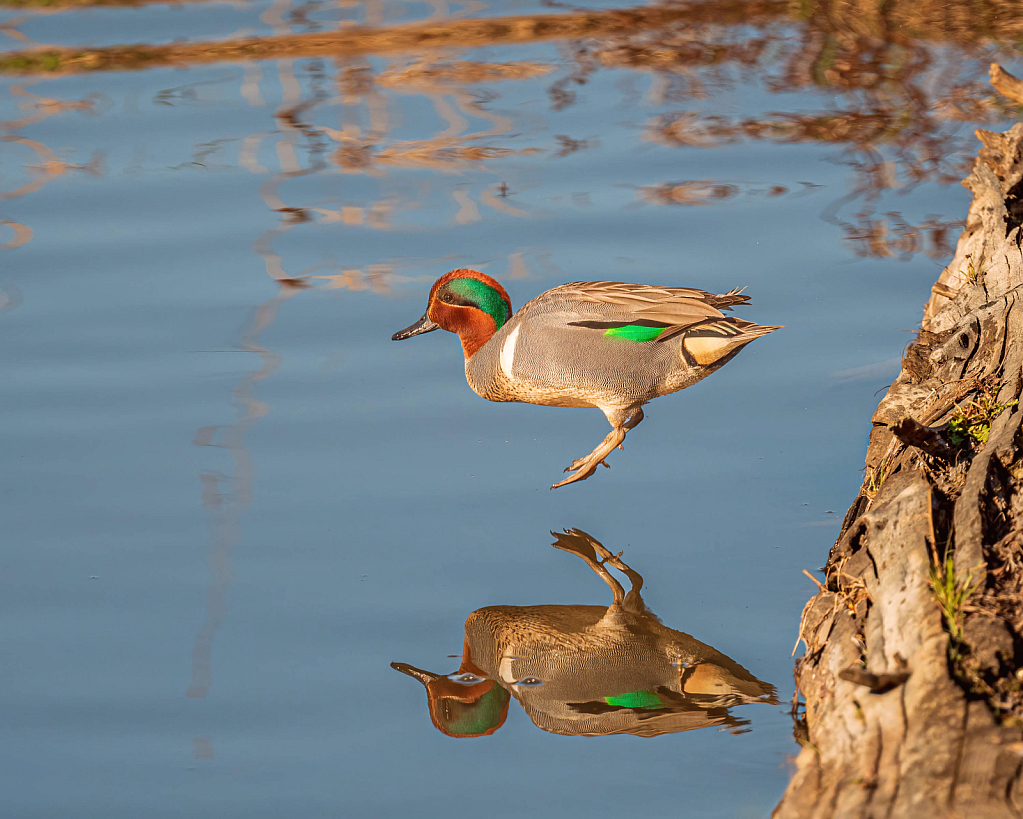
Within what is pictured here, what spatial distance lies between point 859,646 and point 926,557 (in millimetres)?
258

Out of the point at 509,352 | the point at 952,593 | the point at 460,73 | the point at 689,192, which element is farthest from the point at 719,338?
the point at 460,73

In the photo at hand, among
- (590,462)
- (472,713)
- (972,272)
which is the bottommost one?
(472,713)

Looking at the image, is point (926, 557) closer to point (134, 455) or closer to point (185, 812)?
point (185, 812)

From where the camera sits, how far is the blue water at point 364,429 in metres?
3.12

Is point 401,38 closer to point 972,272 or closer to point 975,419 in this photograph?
point 972,272

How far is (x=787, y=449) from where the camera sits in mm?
4461

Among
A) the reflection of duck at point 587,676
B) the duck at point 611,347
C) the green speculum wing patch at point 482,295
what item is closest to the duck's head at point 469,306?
the green speculum wing patch at point 482,295

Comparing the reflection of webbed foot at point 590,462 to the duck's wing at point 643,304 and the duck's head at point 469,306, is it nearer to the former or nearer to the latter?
the duck's wing at point 643,304

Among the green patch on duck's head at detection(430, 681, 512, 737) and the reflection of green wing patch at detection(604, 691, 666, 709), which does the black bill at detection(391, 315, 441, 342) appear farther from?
the reflection of green wing patch at detection(604, 691, 666, 709)

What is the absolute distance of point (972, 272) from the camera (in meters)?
4.33

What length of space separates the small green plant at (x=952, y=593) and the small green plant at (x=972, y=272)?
6.50ft

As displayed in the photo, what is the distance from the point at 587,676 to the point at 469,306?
184cm

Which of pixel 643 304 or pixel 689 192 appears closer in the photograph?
pixel 643 304

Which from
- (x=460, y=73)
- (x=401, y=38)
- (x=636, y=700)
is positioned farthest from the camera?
(x=401, y=38)
